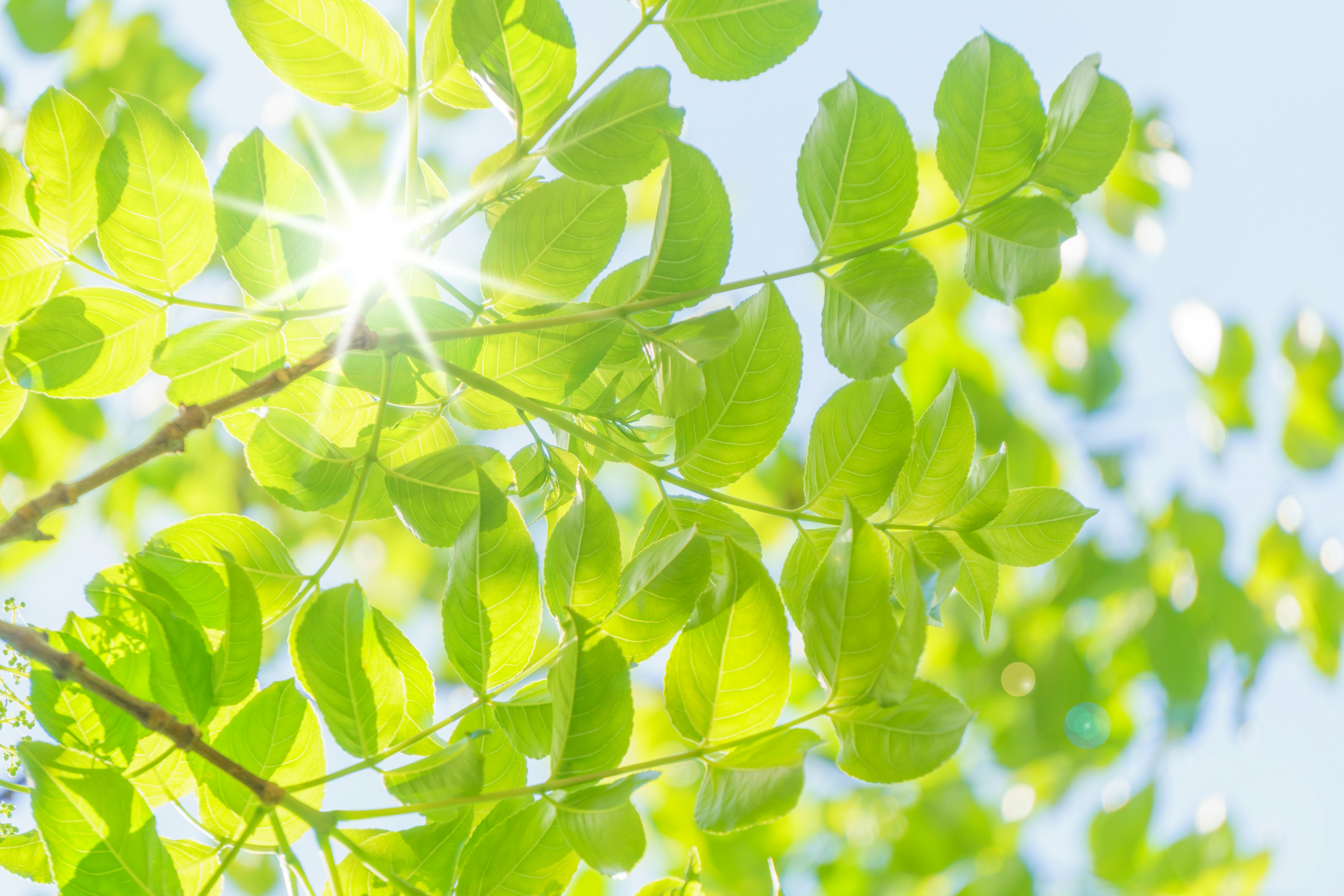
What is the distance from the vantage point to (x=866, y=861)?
4.17 feet

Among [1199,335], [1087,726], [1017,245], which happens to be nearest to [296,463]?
[1017,245]

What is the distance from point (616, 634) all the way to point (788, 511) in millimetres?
115

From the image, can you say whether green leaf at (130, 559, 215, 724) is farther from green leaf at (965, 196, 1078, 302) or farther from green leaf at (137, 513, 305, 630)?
green leaf at (965, 196, 1078, 302)

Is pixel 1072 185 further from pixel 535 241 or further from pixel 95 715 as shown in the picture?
pixel 95 715

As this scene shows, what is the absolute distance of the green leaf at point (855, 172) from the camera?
16.4 inches

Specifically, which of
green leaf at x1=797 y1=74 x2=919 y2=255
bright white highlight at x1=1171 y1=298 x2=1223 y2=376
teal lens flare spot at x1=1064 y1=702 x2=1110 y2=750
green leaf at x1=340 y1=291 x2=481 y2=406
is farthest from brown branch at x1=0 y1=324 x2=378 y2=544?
bright white highlight at x1=1171 y1=298 x2=1223 y2=376

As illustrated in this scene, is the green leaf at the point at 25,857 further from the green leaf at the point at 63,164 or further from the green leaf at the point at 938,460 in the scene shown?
the green leaf at the point at 938,460

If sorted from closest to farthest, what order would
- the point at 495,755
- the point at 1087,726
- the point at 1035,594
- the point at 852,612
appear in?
1. the point at 852,612
2. the point at 495,755
3. the point at 1087,726
4. the point at 1035,594

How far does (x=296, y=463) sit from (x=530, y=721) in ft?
0.58

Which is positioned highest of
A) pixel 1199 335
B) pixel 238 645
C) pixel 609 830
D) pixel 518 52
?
pixel 1199 335

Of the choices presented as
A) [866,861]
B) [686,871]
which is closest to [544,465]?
[686,871]

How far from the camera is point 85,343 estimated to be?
0.46 meters

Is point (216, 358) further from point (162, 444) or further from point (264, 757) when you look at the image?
point (264, 757)

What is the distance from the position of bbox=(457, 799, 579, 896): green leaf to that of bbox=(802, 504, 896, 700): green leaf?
0.48 ft
